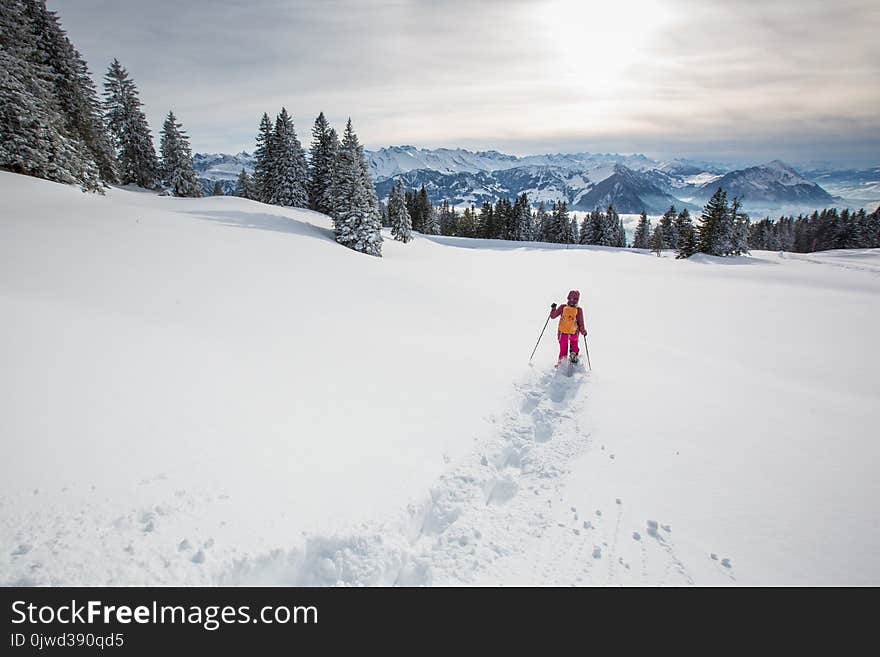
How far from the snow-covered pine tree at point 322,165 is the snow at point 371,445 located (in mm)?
33877

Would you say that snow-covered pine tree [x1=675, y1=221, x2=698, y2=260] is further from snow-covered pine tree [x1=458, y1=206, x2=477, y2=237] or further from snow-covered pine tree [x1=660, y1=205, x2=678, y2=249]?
snow-covered pine tree [x1=458, y1=206, x2=477, y2=237]

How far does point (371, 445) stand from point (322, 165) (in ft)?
150

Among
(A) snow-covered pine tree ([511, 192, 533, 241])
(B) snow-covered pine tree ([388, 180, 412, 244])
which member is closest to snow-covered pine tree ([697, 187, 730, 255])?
(A) snow-covered pine tree ([511, 192, 533, 241])

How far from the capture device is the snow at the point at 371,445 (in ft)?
13.0

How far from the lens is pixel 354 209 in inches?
1166

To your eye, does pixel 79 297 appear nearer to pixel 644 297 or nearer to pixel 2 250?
pixel 2 250

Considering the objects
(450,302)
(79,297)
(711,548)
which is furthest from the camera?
(450,302)

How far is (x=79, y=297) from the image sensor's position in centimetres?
782

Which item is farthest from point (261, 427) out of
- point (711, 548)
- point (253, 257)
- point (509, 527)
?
Answer: point (253, 257)

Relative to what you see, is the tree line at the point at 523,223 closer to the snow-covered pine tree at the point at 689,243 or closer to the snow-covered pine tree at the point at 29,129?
the snow-covered pine tree at the point at 689,243

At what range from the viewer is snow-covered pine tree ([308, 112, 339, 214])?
137 ft

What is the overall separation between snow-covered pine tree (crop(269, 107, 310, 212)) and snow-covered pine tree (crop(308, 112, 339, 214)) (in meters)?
1.61
